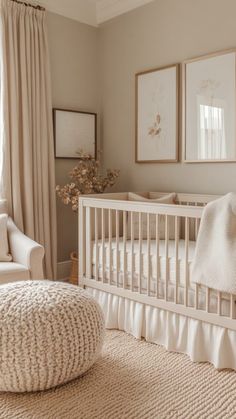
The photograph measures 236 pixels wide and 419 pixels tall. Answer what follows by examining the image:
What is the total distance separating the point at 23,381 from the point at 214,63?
7.83ft

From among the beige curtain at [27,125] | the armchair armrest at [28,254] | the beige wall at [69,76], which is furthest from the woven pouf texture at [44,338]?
the beige wall at [69,76]

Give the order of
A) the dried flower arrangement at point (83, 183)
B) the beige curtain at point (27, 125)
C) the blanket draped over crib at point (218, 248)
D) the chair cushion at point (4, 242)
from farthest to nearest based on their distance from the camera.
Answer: the dried flower arrangement at point (83, 183) < the beige curtain at point (27, 125) < the chair cushion at point (4, 242) < the blanket draped over crib at point (218, 248)

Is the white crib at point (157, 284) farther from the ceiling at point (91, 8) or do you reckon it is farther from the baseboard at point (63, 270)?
the ceiling at point (91, 8)

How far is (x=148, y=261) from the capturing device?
8.05ft

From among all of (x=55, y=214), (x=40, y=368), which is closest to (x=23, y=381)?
(x=40, y=368)

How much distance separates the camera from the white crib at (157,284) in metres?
2.15

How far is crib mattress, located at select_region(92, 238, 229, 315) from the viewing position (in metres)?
2.26

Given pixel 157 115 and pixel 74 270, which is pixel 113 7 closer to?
pixel 157 115

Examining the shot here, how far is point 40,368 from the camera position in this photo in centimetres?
176

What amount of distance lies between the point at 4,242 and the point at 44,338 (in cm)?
125

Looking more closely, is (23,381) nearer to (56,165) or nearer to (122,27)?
(56,165)

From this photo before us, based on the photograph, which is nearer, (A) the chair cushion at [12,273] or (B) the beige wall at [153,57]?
(A) the chair cushion at [12,273]

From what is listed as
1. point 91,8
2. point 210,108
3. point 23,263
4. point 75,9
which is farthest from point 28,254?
point 91,8

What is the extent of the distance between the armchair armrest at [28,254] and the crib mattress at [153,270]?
39 centimetres
